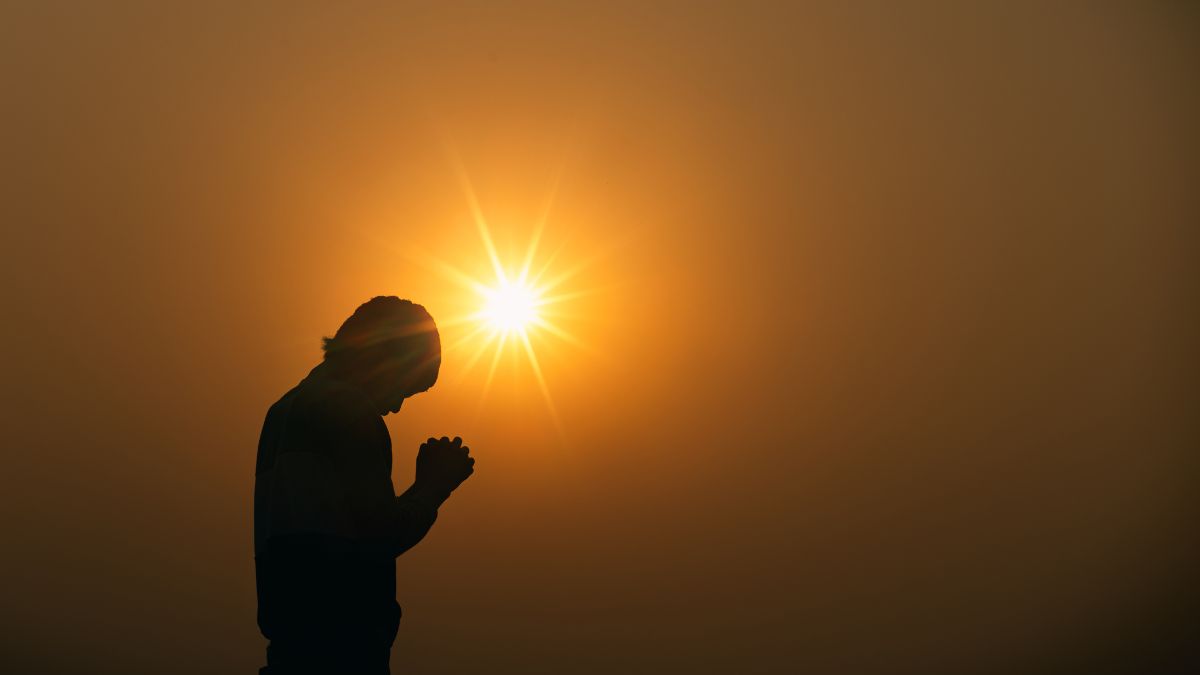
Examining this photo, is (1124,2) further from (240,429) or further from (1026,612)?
(240,429)

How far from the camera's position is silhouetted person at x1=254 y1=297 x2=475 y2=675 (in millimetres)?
1465

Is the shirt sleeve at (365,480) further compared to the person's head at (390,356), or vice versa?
the person's head at (390,356)

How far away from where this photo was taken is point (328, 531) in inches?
57.3

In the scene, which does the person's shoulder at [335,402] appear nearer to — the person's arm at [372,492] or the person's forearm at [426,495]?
the person's arm at [372,492]

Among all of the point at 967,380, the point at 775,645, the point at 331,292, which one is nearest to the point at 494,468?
the point at 331,292

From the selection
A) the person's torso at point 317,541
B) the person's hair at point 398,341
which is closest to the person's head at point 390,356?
the person's hair at point 398,341

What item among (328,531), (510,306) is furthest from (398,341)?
(510,306)

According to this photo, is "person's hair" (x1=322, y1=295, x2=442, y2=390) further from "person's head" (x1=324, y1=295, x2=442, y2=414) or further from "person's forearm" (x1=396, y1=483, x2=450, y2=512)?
"person's forearm" (x1=396, y1=483, x2=450, y2=512)

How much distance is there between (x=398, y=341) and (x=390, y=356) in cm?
3

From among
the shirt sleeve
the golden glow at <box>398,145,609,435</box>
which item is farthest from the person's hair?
the golden glow at <box>398,145,609,435</box>

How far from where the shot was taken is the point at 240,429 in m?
5.48

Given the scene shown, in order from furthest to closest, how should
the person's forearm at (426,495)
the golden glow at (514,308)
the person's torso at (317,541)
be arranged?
the golden glow at (514,308) < the person's forearm at (426,495) < the person's torso at (317,541)

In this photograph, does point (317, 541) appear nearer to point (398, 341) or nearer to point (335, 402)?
point (335, 402)

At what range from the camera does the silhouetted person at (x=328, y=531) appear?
1465 millimetres
